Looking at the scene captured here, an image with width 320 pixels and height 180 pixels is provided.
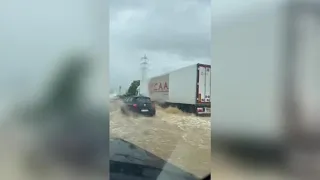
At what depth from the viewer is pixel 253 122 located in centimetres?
86

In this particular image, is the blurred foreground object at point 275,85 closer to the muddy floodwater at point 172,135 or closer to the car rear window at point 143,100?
the muddy floodwater at point 172,135

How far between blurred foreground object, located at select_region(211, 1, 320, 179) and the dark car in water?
0.55 ft

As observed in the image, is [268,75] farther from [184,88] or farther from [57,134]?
[57,134]

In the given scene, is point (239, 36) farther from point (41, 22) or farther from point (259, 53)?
point (41, 22)

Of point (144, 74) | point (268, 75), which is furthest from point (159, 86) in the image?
point (268, 75)

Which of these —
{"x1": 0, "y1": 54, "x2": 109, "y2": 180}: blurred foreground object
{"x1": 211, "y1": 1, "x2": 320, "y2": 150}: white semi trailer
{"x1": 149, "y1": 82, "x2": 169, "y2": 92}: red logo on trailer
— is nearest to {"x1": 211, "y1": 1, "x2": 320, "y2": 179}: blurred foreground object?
{"x1": 211, "y1": 1, "x2": 320, "y2": 150}: white semi trailer

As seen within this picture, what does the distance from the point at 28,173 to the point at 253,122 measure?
1.91ft

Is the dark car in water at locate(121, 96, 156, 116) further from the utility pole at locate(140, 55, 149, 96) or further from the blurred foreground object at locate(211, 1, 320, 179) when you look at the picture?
the blurred foreground object at locate(211, 1, 320, 179)

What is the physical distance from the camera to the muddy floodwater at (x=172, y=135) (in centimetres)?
90

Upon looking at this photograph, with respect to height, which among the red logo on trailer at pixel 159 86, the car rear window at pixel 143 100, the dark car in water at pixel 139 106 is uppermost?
the red logo on trailer at pixel 159 86

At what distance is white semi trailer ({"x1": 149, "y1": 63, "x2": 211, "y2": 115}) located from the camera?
912 mm

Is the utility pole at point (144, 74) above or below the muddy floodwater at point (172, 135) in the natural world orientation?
above

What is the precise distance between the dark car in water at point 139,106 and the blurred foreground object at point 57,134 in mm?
84

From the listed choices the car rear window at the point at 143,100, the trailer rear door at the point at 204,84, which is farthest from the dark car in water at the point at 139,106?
the trailer rear door at the point at 204,84
